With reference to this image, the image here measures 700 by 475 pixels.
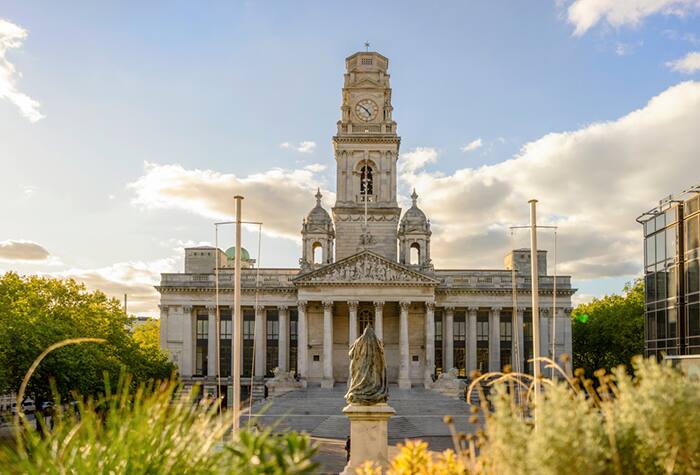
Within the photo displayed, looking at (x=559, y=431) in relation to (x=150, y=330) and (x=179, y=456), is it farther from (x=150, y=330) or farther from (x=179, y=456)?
(x=150, y=330)

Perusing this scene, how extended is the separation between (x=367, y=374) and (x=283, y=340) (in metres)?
60.7

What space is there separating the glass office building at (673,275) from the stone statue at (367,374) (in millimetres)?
24788

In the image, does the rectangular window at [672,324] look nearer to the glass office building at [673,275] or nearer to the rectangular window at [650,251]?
the glass office building at [673,275]

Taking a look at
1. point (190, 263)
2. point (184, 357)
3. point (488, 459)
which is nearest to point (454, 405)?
point (184, 357)

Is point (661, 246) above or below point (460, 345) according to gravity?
above

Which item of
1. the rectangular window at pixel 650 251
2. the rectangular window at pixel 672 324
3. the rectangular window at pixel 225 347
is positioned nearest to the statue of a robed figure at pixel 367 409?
the rectangular window at pixel 672 324

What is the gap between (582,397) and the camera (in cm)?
657

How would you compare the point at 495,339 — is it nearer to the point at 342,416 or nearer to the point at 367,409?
the point at 342,416

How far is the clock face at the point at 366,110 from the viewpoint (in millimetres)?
86250

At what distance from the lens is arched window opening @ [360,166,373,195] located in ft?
283

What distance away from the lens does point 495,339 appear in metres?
83.1

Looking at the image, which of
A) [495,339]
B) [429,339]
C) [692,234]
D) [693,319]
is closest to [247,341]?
[429,339]

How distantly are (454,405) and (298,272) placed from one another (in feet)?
90.3

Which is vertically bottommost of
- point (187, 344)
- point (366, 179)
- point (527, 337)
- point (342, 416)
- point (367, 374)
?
point (342, 416)
